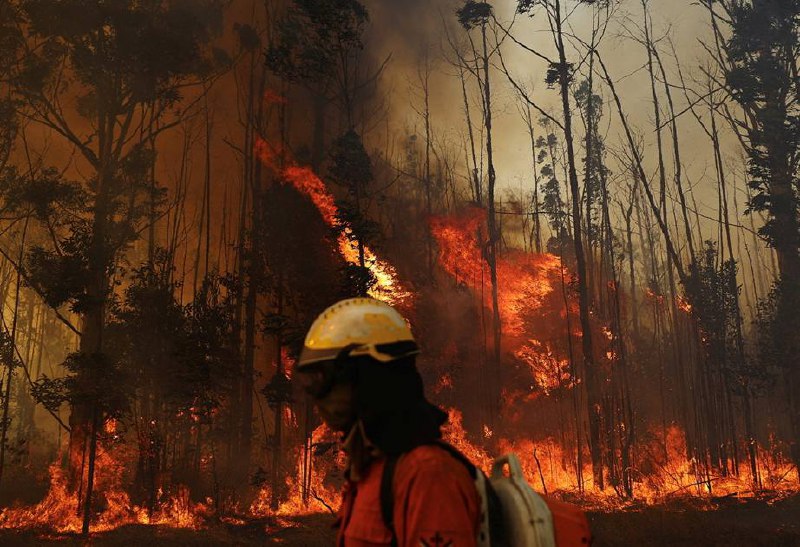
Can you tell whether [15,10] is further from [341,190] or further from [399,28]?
[399,28]

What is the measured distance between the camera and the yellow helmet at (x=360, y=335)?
1.43 m

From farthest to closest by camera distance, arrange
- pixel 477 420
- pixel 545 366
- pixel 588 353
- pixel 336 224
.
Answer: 1. pixel 545 366
2. pixel 477 420
3. pixel 588 353
4. pixel 336 224

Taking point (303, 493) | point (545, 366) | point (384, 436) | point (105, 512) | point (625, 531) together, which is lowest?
point (625, 531)

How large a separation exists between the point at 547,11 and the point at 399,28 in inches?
331

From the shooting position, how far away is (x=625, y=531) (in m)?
9.62

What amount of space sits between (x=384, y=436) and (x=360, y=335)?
26 cm

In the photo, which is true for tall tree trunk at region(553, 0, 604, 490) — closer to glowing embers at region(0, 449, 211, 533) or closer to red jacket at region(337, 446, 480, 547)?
glowing embers at region(0, 449, 211, 533)

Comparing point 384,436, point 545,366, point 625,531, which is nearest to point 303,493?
point 625,531

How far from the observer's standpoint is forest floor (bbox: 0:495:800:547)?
9141 millimetres

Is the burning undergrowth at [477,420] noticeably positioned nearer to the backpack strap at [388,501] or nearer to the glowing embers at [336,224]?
the glowing embers at [336,224]

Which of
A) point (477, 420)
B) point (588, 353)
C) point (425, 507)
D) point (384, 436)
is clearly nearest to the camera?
point (425, 507)

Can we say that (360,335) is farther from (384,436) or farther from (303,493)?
(303,493)

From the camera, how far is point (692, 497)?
12695 millimetres

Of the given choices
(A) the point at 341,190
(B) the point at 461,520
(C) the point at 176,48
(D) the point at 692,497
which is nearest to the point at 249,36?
(C) the point at 176,48
